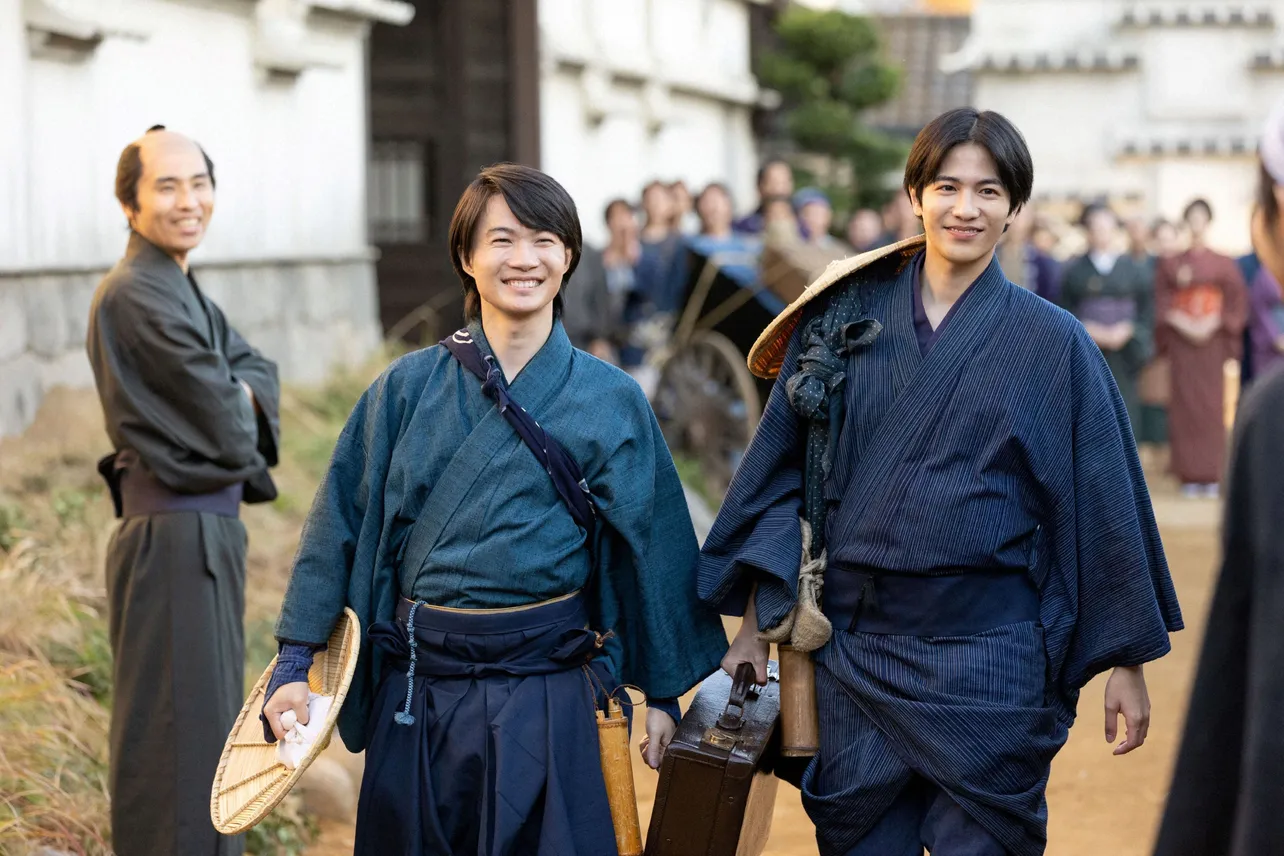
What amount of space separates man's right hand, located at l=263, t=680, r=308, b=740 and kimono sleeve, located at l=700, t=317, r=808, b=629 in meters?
0.90

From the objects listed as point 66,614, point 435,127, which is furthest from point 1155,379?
point 66,614

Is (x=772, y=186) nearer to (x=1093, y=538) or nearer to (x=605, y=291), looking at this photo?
(x=605, y=291)

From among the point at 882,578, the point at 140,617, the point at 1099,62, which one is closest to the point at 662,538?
the point at 882,578

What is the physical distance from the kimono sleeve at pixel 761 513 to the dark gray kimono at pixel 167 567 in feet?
5.31

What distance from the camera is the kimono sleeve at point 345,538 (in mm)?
3615

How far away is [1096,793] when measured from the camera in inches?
250

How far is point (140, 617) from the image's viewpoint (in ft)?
15.6

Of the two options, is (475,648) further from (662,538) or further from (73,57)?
(73,57)

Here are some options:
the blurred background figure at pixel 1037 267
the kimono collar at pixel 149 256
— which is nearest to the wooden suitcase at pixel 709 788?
the kimono collar at pixel 149 256

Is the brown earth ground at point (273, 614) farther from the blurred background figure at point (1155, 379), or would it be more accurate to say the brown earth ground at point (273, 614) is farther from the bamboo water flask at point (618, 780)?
the blurred background figure at point (1155, 379)

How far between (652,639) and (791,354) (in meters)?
0.74

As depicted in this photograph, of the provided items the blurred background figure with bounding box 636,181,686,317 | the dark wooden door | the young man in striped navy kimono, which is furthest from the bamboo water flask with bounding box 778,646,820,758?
the dark wooden door

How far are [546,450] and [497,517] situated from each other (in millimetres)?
174

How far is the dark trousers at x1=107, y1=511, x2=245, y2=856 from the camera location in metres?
4.65
